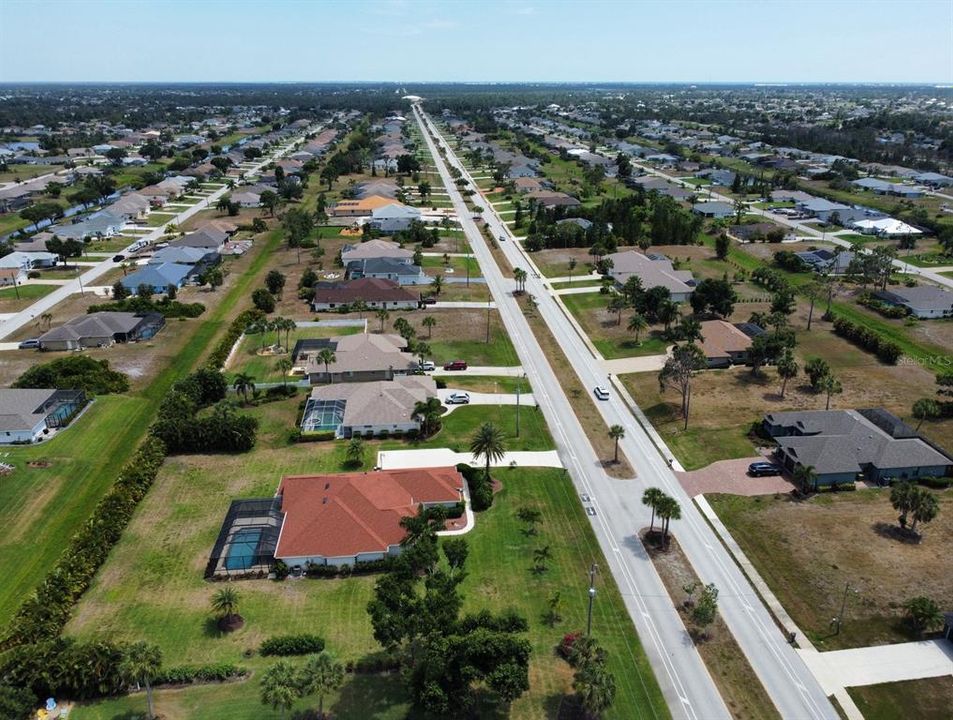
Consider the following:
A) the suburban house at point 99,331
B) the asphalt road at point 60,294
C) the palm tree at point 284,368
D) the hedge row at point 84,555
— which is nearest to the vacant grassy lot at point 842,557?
the palm tree at point 284,368

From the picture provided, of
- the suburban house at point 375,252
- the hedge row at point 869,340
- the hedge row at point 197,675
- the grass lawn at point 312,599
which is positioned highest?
the suburban house at point 375,252

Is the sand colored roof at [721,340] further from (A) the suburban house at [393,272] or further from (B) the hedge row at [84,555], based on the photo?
(B) the hedge row at [84,555]

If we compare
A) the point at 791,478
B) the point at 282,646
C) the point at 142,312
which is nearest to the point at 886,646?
the point at 791,478

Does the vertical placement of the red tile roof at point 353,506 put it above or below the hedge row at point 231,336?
below

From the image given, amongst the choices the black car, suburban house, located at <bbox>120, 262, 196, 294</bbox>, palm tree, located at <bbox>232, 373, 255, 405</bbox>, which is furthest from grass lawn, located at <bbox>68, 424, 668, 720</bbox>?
suburban house, located at <bbox>120, 262, 196, 294</bbox>

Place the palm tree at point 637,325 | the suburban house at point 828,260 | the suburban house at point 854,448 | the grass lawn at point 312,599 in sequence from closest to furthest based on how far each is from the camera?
the grass lawn at point 312,599 → the suburban house at point 854,448 → the palm tree at point 637,325 → the suburban house at point 828,260

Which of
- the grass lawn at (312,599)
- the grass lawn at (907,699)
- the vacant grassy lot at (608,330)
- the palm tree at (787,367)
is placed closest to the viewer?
the grass lawn at (907,699)

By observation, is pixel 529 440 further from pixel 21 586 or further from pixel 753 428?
pixel 21 586
